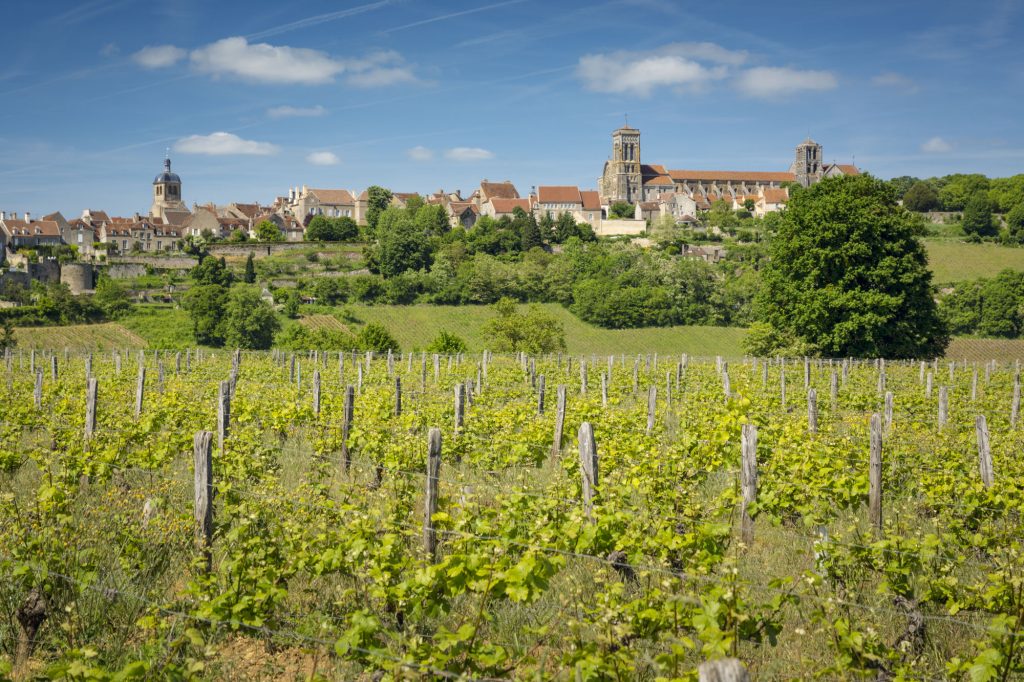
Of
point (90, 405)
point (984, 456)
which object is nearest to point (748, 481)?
point (984, 456)

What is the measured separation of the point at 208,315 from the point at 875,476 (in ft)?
197

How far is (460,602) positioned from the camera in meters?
5.80

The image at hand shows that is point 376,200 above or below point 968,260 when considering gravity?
above

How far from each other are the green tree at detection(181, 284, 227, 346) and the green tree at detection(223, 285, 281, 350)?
0.59 meters

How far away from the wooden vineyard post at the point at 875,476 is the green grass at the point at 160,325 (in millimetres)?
54875

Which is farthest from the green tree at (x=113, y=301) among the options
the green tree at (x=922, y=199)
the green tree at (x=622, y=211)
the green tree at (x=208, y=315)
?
the green tree at (x=922, y=199)

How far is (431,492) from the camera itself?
616 cm

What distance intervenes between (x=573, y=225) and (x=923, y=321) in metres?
71.8

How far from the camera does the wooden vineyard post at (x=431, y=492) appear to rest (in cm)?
612

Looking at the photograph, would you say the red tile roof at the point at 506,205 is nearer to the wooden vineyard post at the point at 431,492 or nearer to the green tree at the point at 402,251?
the green tree at the point at 402,251

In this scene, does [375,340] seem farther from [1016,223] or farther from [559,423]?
[1016,223]

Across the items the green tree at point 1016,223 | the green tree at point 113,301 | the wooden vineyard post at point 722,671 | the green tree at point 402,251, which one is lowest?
the wooden vineyard post at point 722,671

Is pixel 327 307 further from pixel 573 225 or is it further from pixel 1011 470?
pixel 1011 470

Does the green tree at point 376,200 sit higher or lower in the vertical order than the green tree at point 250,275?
higher
